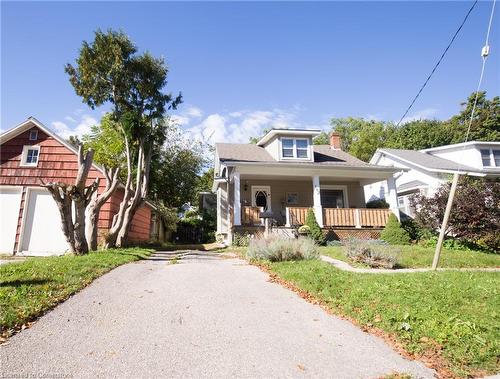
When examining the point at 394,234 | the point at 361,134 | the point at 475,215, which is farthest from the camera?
the point at 361,134

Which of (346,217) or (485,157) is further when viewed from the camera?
(485,157)

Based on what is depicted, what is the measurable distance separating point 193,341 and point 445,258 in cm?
1062

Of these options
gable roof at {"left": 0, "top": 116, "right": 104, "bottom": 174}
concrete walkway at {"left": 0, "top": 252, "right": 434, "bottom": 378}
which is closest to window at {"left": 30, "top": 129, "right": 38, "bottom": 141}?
gable roof at {"left": 0, "top": 116, "right": 104, "bottom": 174}

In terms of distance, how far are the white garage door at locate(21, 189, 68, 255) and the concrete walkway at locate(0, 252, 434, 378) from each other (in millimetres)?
9230

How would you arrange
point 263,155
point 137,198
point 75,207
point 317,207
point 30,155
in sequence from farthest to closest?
point 263,155 < point 317,207 < point 30,155 < point 137,198 < point 75,207

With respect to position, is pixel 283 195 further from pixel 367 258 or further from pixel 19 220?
pixel 19 220

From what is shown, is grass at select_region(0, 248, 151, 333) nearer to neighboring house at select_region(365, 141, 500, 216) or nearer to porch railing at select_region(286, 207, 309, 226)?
porch railing at select_region(286, 207, 309, 226)

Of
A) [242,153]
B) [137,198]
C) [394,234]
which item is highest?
[242,153]

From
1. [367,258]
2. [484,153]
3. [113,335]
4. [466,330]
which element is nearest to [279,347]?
[113,335]

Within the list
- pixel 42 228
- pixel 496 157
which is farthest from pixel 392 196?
pixel 42 228

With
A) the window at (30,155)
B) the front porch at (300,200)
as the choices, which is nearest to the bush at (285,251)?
the front porch at (300,200)

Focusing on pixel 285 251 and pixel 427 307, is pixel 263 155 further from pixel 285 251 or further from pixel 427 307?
pixel 427 307

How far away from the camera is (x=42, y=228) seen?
1378 centimetres

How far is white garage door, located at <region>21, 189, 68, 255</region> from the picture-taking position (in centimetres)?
1358
